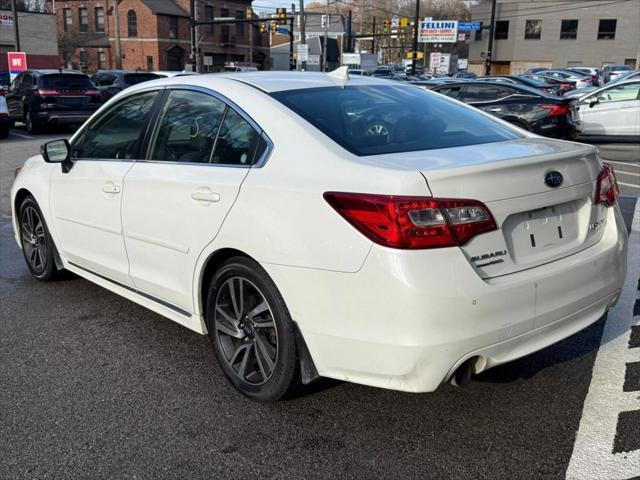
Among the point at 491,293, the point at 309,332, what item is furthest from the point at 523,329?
the point at 309,332

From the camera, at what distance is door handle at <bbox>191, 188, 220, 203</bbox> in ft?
10.8

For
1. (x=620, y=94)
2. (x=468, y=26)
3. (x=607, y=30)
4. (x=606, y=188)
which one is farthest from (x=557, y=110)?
(x=607, y=30)

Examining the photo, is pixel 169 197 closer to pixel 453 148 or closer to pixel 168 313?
pixel 168 313

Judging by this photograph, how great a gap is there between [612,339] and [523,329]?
158cm

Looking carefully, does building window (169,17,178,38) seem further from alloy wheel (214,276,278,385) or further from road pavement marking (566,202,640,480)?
alloy wheel (214,276,278,385)

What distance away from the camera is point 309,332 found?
2.90 meters

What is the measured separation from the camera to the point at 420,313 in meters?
2.60

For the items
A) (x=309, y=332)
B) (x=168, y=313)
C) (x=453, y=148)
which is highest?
(x=453, y=148)

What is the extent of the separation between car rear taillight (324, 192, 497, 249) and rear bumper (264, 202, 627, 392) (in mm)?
51

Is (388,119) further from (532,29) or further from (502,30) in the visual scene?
(502,30)

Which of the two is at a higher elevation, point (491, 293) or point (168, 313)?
point (491, 293)

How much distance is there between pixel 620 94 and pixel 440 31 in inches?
2050

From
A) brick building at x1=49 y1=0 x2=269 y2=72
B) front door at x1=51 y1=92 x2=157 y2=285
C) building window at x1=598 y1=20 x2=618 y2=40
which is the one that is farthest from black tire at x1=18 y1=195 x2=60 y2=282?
building window at x1=598 y1=20 x2=618 y2=40

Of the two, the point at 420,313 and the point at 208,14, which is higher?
the point at 208,14
